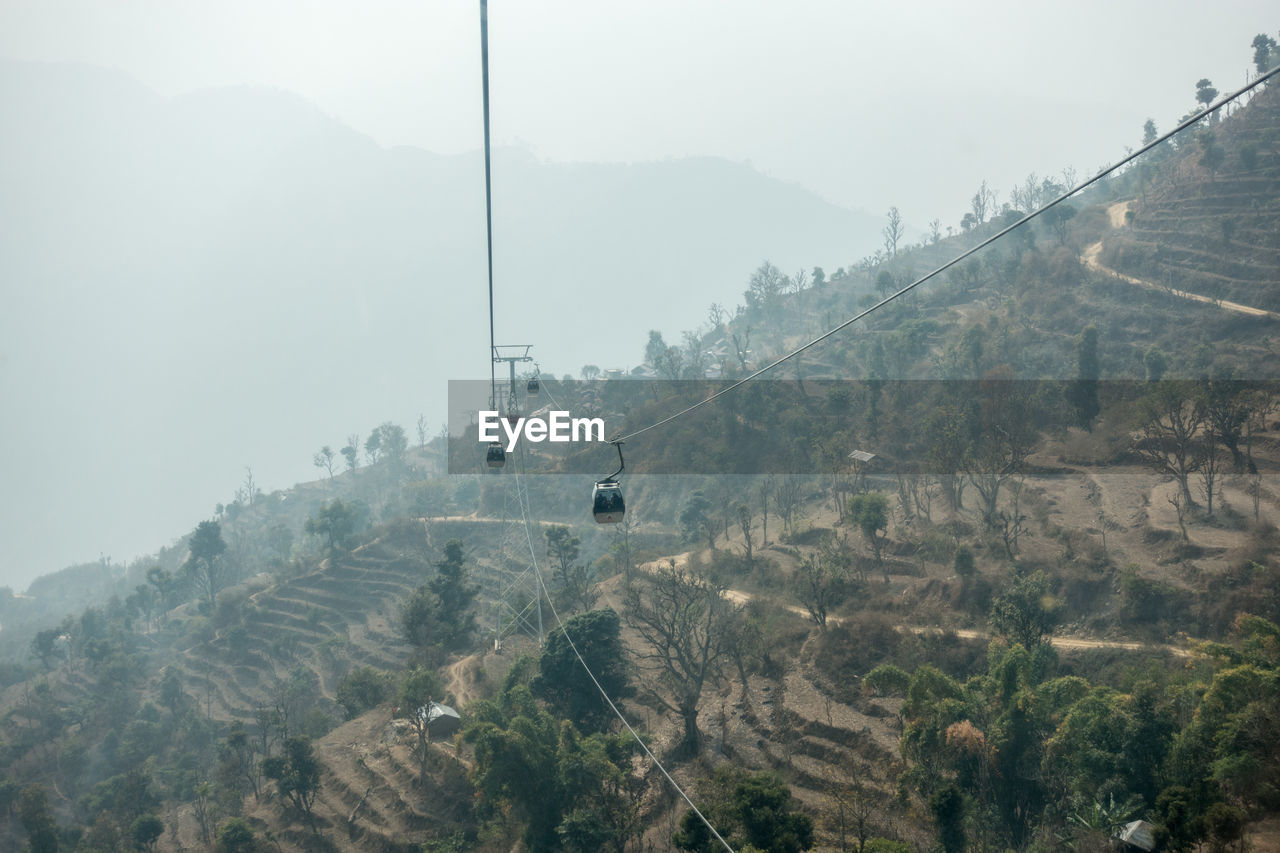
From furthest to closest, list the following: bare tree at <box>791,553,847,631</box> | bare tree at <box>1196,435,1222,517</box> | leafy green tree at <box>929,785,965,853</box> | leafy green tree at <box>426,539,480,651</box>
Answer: leafy green tree at <box>426,539,480,651</box>, bare tree at <box>1196,435,1222,517</box>, bare tree at <box>791,553,847,631</box>, leafy green tree at <box>929,785,965,853</box>

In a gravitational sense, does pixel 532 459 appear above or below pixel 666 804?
above

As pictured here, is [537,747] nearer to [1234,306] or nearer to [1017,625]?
[1017,625]

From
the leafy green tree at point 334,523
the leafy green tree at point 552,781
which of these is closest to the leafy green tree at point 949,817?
the leafy green tree at point 552,781

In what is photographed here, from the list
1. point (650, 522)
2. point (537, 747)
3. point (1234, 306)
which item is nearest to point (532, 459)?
point (650, 522)

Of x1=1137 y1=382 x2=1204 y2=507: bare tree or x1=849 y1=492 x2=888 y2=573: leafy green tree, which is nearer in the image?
x1=1137 y1=382 x2=1204 y2=507: bare tree

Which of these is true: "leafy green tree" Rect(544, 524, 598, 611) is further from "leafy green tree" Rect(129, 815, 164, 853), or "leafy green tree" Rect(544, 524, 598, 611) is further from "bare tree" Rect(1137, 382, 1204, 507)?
"bare tree" Rect(1137, 382, 1204, 507)

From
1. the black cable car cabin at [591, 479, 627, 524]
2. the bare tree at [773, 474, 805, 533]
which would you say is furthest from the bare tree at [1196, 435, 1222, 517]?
the black cable car cabin at [591, 479, 627, 524]
